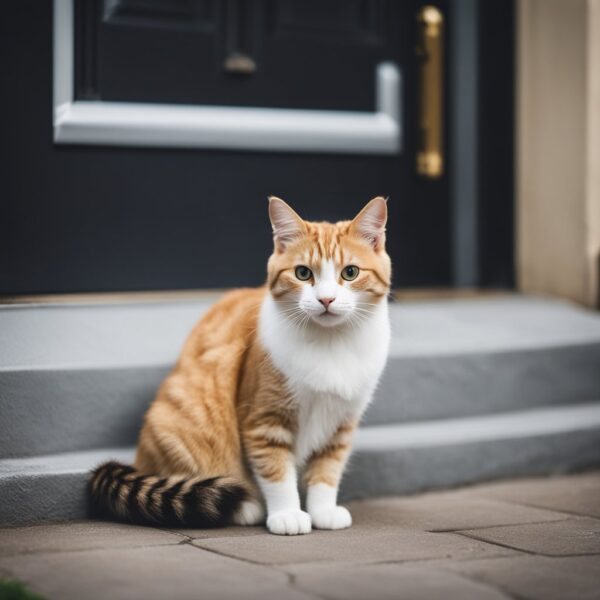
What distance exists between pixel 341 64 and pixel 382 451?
1.62 metres

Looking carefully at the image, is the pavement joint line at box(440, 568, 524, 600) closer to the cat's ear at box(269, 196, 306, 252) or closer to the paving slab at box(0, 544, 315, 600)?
the paving slab at box(0, 544, 315, 600)

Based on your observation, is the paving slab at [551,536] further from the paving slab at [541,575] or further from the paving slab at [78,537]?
the paving slab at [78,537]

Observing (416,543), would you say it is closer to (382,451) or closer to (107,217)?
(382,451)

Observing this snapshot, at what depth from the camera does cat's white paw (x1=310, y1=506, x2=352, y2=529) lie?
2.56 m

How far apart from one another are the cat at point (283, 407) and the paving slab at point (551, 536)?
1.27 feet

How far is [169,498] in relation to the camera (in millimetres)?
2457

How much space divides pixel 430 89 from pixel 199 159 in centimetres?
→ 106

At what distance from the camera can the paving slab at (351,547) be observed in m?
2.23

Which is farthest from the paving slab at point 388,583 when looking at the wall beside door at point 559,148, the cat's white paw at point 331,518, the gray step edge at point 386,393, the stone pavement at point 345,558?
the wall beside door at point 559,148

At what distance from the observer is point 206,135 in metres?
3.60

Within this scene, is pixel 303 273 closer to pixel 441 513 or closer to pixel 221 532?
pixel 221 532

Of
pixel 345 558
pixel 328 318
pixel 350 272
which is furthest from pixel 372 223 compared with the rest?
pixel 345 558

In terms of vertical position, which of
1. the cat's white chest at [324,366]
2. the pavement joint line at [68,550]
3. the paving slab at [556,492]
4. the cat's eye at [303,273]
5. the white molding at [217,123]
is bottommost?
the paving slab at [556,492]

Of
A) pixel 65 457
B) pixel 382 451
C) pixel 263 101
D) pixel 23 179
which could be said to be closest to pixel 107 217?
pixel 23 179
